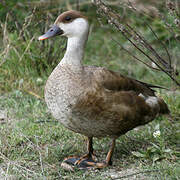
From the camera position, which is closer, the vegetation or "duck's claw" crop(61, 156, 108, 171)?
the vegetation

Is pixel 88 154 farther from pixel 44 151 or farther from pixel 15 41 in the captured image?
pixel 15 41

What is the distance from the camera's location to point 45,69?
18.1 ft

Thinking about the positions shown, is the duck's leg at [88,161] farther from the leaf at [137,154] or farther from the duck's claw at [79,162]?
the leaf at [137,154]

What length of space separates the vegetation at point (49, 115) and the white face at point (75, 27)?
194 mm

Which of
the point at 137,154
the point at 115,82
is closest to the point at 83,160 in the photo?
the point at 137,154

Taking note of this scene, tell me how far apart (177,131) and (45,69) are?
2.10 m

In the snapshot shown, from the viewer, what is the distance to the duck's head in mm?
3553

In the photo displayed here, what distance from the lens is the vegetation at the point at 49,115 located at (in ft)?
11.2

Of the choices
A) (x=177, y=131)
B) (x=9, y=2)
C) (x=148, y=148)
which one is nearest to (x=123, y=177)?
(x=148, y=148)

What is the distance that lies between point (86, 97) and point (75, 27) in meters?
0.63

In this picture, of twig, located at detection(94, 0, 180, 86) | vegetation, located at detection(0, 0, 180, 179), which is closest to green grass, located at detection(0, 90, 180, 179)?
vegetation, located at detection(0, 0, 180, 179)

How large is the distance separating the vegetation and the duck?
23cm

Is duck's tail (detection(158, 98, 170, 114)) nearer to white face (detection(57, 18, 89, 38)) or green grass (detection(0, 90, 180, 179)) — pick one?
green grass (detection(0, 90, 180, 179))

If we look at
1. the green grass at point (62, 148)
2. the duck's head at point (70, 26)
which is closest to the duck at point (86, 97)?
the duck's head at point (70, 26)
